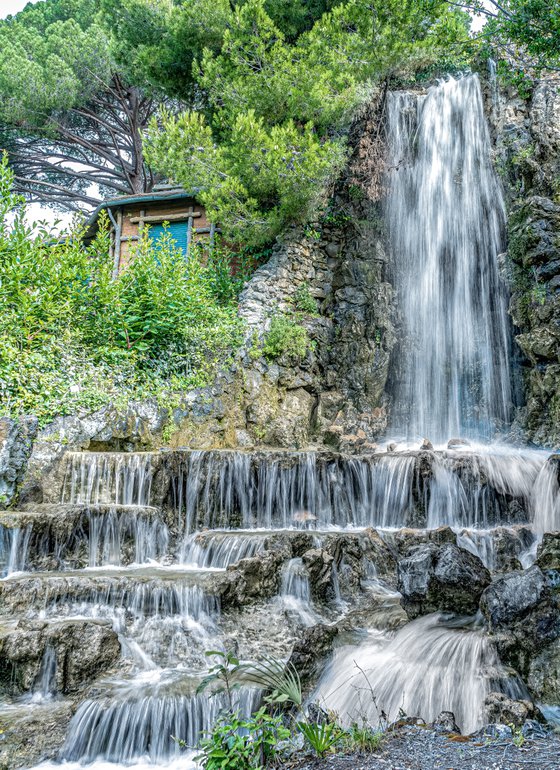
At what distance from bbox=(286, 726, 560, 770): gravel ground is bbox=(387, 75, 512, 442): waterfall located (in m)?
9.59

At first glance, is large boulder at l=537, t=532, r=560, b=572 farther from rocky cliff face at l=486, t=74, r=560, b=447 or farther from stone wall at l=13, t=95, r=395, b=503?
stone wall at l=13, t=95, r=395, b=503

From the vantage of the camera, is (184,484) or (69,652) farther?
(184,484)

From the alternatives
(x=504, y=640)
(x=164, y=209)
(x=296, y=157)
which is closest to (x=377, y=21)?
(x=296, y=157)

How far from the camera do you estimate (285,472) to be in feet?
29.1

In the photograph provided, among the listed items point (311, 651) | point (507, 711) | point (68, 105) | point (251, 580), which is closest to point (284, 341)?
point (251, 580)

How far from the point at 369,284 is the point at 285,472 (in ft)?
20.1

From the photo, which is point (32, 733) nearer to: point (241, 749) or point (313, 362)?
point (241, 749)

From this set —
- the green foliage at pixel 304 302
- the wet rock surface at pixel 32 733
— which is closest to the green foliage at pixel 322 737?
the wet rock surface at pixel 32 733

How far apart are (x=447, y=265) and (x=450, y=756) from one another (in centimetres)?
1209

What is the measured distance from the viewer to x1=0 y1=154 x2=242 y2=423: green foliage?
31.7 ft

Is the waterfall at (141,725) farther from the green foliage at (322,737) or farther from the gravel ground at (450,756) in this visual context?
the gravel ground at (450,756)

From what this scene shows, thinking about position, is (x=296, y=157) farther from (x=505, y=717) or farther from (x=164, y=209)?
(x=505, y=717)

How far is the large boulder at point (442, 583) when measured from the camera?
219 inches

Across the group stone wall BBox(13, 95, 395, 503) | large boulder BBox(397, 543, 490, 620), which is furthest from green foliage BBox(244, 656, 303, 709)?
stone wall BBox(13, 95, 395, 503)
